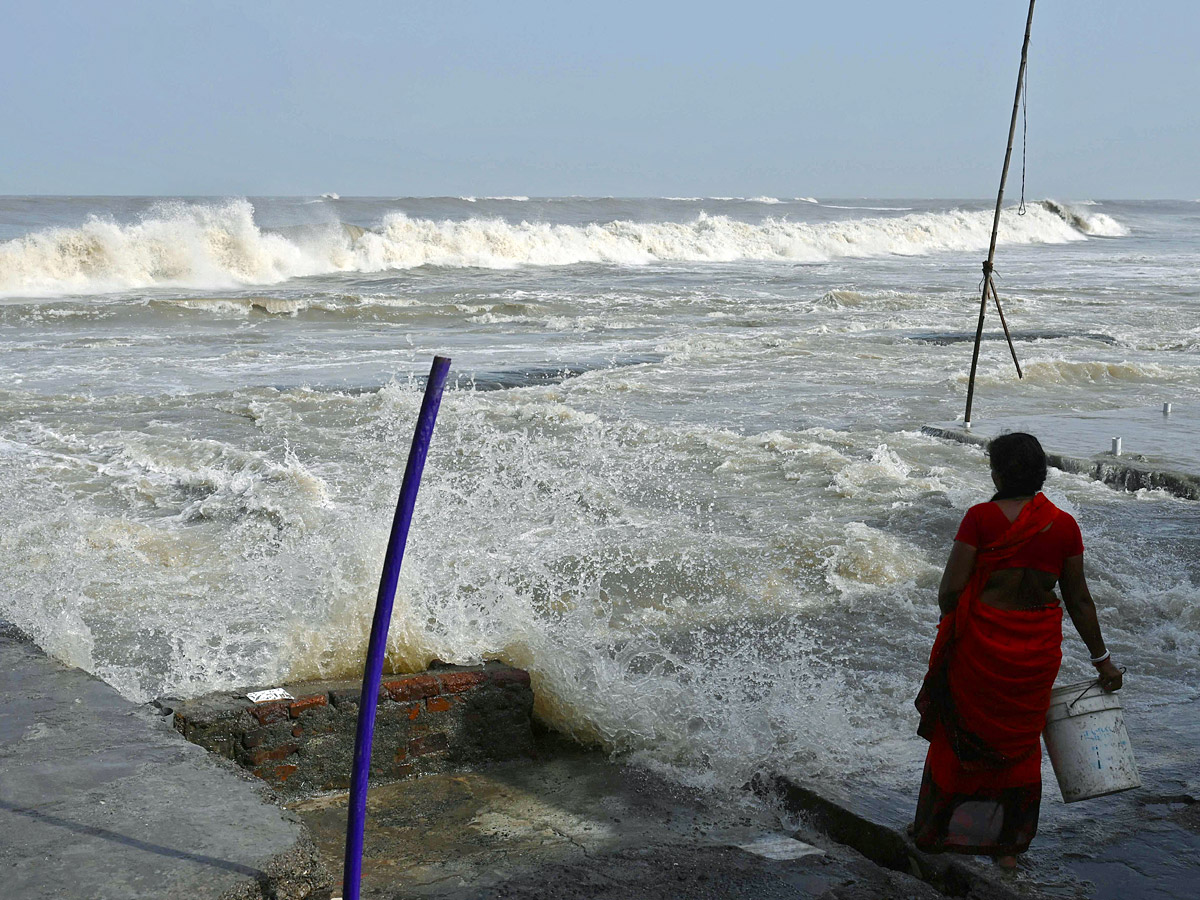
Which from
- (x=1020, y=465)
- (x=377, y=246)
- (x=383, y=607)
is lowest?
(x=383, y=607)

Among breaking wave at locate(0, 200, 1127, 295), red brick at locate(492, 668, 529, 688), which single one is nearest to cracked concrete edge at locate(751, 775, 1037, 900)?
red brick at locate(492, 668, 529, 688)

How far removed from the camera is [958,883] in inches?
140

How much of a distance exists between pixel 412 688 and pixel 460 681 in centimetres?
20

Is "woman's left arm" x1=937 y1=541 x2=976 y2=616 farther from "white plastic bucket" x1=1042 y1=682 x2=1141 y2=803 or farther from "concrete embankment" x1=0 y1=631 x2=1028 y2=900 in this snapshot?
"concrete embankment" x1=0 y1=631 x2=1028 y2=900

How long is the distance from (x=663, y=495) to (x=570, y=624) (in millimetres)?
3543

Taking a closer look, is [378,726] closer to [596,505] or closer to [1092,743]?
[1092,743]

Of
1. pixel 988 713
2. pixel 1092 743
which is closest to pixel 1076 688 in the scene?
pixel 1092 743

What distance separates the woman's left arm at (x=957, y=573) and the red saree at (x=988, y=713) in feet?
0.08

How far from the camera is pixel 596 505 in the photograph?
8.84 meters

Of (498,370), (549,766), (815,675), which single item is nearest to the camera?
(549,766)

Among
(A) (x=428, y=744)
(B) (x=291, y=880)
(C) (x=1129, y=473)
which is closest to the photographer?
(B) (x=291, y=880)

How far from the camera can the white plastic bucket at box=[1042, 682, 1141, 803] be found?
11.6 ft

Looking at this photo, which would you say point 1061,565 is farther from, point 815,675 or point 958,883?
point 815,675

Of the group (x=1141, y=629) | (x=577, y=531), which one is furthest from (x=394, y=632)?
(x=1141, y=629)
